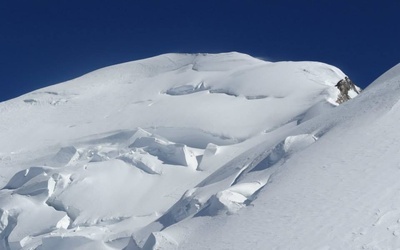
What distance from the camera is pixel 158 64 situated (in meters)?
37.3

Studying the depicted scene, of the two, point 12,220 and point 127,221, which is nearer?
point 127,221

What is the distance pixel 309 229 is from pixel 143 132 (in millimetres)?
12173

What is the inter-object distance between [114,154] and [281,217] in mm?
10627

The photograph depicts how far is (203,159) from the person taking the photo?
25.2 metres

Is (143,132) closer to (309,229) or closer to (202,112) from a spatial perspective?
(202,112)

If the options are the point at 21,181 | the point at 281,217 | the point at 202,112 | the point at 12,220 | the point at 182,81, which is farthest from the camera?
the point at 182,81

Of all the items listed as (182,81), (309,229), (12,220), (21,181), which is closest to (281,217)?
(309,229)

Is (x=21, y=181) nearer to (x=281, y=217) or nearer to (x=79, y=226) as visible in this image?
(x=79, y=226)

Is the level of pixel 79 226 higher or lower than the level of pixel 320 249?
lower

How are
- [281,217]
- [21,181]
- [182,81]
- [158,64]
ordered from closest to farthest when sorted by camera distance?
[281,217], [21,181], [182,81], [158,64]

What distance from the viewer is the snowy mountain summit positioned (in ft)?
55.4

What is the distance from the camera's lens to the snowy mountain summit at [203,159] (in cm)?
1689

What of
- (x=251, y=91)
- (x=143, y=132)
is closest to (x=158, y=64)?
(x=251, y=91)

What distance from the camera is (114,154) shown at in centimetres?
2658
